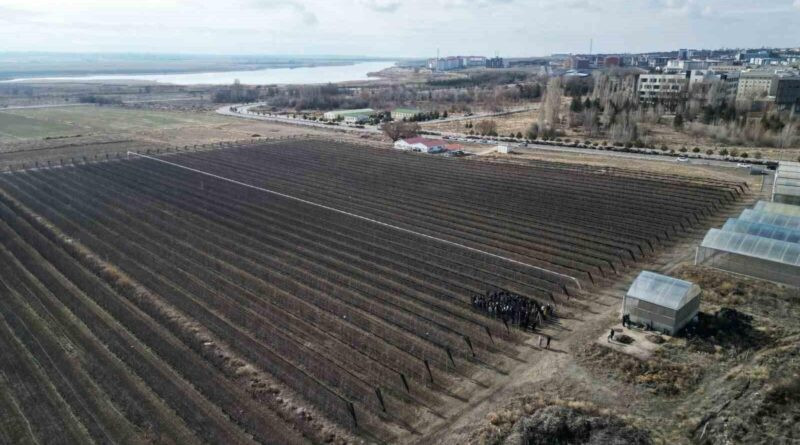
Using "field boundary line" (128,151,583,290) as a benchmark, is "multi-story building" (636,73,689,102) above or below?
above

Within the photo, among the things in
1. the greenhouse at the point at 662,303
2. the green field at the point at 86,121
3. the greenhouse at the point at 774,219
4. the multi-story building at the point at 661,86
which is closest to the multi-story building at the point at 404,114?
the green field at the point at 86,121

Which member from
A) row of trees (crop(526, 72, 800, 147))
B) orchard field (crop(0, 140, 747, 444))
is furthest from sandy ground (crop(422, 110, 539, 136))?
orchard field (crop(0, 140, 747, 444))

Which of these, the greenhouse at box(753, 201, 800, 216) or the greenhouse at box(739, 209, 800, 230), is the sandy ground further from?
the greenhouse at box(739, 209, 800, 230)

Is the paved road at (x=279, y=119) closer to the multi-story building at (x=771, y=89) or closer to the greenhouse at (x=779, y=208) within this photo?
the greenhouse at (x=779, y=208)

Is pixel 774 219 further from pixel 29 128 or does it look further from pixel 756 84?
pixel 29 128

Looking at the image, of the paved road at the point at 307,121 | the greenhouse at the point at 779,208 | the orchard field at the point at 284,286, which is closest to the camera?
the orchard field at the point at 284,286

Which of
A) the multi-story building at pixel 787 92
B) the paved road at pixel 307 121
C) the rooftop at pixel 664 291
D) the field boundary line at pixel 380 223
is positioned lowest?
the field boundary line at pixel 380 223
